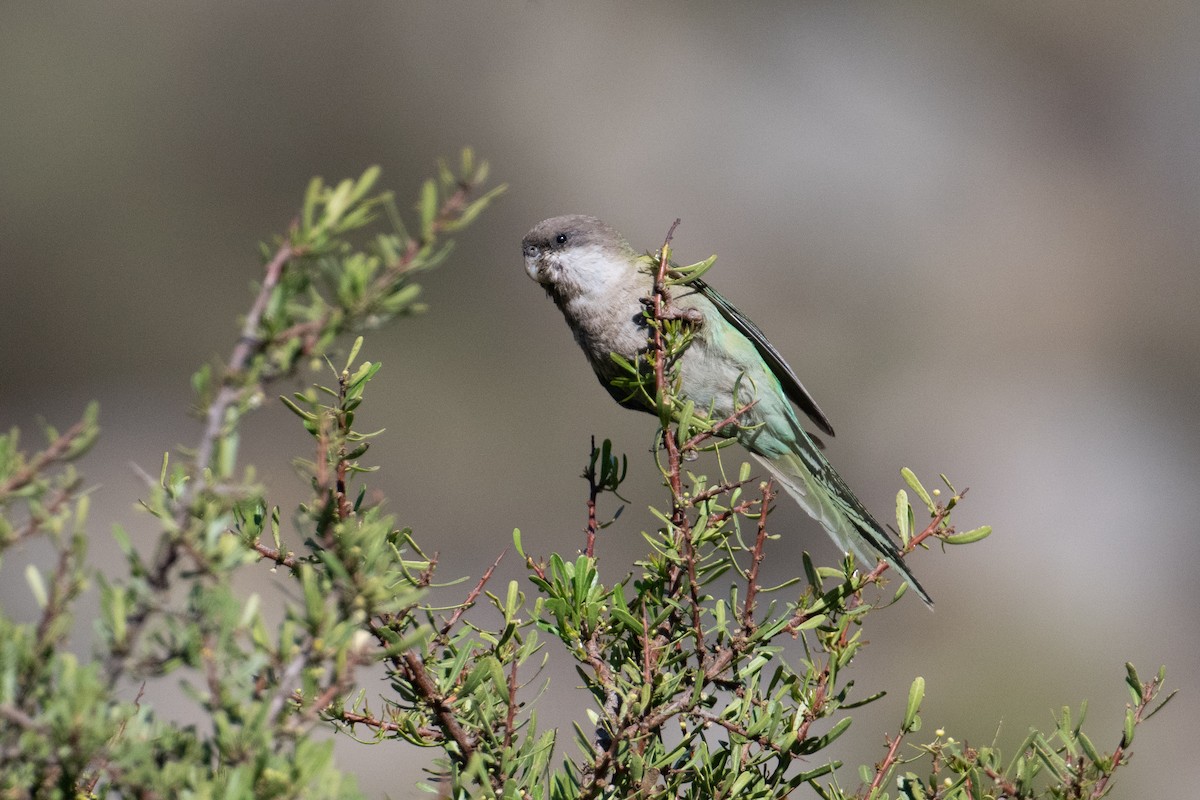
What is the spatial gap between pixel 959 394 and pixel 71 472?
32.4 ft

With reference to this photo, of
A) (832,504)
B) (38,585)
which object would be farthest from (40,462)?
(832,504)

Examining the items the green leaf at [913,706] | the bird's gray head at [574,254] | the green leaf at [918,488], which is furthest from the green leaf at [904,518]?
the bird's gray head at [574,254]

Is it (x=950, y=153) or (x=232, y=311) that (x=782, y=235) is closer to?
(x=950, y=153)

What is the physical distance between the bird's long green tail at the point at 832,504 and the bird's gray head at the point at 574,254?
861mm

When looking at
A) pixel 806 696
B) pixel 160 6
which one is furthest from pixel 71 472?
pixel 160 6

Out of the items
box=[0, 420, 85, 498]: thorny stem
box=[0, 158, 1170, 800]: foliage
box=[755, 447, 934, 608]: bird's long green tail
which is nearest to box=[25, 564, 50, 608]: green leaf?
box=[0, 158, 1170, 800]: foliage

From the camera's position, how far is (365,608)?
1.08 m

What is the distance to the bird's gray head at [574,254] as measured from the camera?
3629 millimetres

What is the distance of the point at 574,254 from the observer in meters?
3.70

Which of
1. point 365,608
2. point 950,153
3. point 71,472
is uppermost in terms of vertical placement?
point 950,153

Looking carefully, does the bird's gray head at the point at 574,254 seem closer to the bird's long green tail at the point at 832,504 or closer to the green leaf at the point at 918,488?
the bird's long green tail at the point at 832,504

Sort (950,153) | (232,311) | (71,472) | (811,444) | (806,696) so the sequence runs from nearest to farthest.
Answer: (71,472) → (806,696) → (811,444) → (232,311) → (950,153)

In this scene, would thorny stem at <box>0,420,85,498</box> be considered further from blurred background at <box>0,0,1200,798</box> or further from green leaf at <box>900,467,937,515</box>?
blurred background at <box>0,0,1200,798</box>

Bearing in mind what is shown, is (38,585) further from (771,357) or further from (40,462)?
(771,357)
